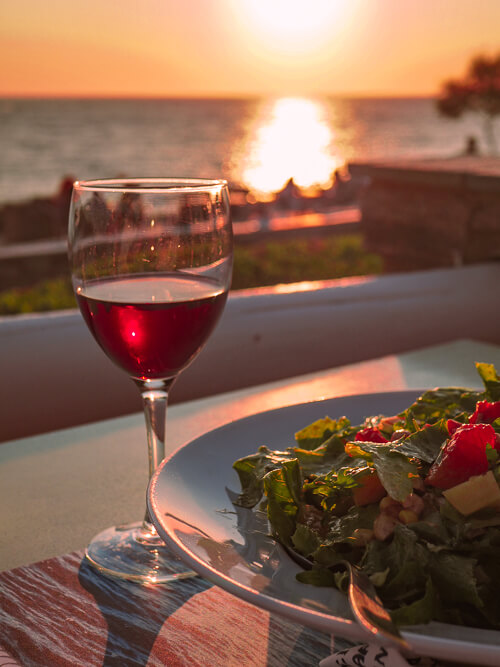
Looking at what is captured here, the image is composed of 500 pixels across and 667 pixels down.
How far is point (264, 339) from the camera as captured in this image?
2.50m

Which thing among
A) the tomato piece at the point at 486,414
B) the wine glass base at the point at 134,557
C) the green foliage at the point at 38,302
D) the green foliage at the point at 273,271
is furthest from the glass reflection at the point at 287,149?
the tomato piece at the point at 486,414

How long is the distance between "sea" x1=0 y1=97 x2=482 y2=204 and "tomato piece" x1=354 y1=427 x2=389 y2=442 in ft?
88.7

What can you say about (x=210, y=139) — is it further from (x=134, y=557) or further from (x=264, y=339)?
(x=134, y=557)

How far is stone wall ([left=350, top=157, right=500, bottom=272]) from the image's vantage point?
377 centimetres

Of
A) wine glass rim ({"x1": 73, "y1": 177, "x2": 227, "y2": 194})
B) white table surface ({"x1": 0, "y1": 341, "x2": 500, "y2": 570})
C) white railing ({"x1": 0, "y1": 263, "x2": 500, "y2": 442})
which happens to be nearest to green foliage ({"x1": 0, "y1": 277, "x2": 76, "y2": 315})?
white railing ({"x1": 0, "y1": 263, "x2": 500, "y2": 442})

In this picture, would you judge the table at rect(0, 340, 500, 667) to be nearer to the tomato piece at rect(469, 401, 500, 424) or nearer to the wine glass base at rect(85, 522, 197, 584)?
the wine glass base at rect(85, 522, 197, 584)

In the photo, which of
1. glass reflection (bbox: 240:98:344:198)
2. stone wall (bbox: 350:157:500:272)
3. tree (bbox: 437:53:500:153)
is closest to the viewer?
stone wall (bbox: 350:157:500:272)

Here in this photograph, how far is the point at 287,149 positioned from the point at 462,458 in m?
67.2

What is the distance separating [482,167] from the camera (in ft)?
12.9

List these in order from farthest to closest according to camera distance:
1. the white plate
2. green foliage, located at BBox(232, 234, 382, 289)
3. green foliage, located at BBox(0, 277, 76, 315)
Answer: green foliage, located at BBox(232, 234, 382, 289) → green foliage, located at BBox(0, 277, 76, 315) → the white plate

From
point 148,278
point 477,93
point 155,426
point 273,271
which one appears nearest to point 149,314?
point 148,278

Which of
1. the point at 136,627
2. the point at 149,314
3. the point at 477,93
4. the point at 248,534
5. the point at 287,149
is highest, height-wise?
the point at 287,149

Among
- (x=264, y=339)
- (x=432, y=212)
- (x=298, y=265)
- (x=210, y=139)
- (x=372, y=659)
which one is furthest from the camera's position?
(x=210, y=139)

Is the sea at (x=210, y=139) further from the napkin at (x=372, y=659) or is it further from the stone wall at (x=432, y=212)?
the napkin at (x=372, y=659)
